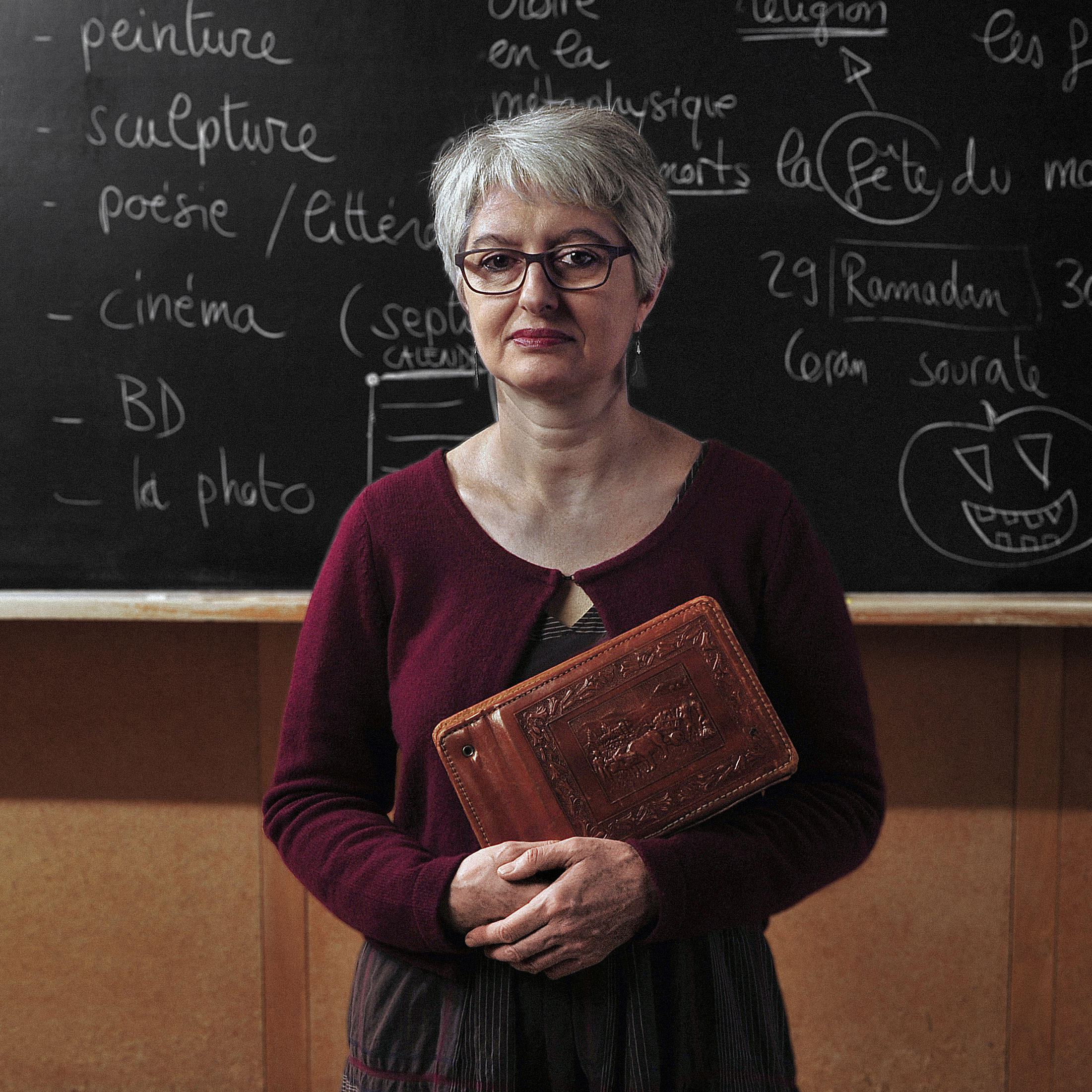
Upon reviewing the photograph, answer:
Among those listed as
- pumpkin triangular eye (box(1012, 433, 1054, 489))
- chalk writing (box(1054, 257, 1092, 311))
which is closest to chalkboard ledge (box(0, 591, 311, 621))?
pumpkin triangular eye (box(1012, 433, 1054, 489))

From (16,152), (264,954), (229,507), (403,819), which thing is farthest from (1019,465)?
(16,152)

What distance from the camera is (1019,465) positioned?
177 cm

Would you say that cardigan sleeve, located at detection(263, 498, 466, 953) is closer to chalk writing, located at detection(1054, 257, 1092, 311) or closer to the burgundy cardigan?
the burgundy cardigan

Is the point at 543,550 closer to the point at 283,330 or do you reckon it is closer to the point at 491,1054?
the point at 491,1054

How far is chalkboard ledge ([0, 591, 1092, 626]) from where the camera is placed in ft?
5.65

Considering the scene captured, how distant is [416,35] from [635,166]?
3.30 ft

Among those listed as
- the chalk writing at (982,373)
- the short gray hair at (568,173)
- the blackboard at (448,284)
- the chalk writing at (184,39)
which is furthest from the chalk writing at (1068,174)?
the chalk writing at (184,39)

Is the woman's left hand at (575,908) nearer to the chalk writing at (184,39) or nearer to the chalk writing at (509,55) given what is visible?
the chalk writing at (509,55)

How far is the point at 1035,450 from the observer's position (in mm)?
1770

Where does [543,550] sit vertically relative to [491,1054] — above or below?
above

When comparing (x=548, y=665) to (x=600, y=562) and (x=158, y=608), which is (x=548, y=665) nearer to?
(x=600, y=562)

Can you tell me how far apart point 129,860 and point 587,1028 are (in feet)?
4.70

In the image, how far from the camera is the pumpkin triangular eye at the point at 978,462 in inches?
69.8

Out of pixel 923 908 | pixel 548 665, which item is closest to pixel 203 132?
pixel 548 665
